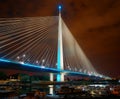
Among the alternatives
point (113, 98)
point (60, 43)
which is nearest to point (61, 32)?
point (60, 43)

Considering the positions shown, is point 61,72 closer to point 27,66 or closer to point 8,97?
point 27,66

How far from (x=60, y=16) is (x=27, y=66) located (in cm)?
1247

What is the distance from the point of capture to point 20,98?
13578mm

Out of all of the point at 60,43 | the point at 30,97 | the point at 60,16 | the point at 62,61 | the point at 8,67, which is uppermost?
the point at 60,16

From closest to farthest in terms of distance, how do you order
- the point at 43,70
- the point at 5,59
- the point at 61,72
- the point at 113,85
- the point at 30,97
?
1. the point at 30,97
2. the point at 5,59
3. the point at 113,85
4. the point at 43,70
5. the point at 61,72

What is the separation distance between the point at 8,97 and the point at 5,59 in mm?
13627

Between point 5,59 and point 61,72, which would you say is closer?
point 5,59

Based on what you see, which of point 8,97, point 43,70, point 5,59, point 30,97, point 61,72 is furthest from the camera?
point 61,72

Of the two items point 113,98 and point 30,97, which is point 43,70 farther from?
point 30,97

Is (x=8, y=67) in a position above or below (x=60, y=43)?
below

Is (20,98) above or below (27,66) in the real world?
below

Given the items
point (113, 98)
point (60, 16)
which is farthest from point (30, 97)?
point (60, 16)

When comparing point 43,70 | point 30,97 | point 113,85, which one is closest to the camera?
point 30,97

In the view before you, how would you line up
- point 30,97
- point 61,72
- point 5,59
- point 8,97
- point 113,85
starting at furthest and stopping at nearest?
1. point 61,72
2. point 113,85
3. point 5,59
4. point 8,97
5. point 30,97
